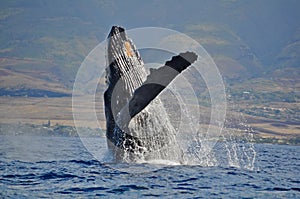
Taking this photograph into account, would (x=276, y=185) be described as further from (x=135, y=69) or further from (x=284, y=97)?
(x=284, y=97)

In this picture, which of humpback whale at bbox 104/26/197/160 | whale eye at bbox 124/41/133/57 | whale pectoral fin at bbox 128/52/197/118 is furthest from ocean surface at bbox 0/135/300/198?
whale eye at bbox 124/41/133/57

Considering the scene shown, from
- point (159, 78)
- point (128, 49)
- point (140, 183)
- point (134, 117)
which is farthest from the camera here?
point (128, 49)

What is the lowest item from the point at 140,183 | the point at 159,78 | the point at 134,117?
the point at 140,183

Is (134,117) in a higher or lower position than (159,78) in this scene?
lower

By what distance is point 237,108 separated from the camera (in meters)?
161

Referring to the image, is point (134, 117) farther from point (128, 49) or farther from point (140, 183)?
point (140, 183)

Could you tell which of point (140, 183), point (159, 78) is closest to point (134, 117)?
point (140, 183)

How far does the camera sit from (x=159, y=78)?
850 cm

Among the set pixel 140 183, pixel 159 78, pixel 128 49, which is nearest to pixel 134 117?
pixel 128 49

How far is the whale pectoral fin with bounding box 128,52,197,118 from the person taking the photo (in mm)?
8273

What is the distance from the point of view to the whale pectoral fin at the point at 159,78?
27.1 ft

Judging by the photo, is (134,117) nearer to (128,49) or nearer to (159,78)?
(128,49)

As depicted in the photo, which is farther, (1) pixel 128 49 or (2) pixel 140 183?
(1) pixel 128 49

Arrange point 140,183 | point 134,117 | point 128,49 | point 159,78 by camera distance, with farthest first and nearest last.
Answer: point 128,49, point 134,117, point 140,183, point 159,78
